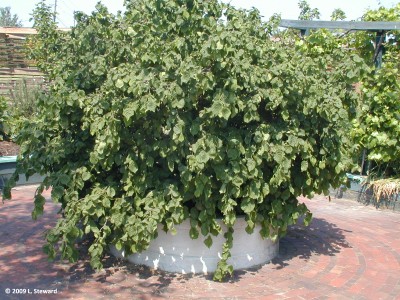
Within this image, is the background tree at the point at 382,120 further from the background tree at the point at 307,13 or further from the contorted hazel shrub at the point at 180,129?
the contorted hazel shrub at the point at 180,129

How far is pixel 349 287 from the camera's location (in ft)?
14.4

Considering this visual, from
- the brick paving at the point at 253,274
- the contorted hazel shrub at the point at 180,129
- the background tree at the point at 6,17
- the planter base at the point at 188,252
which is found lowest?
the brick paving at the point at 253,274

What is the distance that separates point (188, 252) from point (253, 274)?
2.19 feet

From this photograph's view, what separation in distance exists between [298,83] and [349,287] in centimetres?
191

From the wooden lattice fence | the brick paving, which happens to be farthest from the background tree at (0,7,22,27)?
the brick paving

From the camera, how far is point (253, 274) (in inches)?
182

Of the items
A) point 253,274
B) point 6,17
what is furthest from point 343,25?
point 6,17

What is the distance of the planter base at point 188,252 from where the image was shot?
14.9ft

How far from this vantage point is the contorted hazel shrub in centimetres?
385

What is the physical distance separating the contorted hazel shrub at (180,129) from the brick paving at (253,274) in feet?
1.02

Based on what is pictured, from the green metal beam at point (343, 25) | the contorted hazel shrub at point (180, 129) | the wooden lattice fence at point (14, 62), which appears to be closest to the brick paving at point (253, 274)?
the contorted hazel shrub at point (180, 129)

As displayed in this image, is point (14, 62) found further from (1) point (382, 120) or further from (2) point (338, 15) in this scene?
(1) point (382, 120)

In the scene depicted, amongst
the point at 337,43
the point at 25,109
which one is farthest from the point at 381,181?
the point at 25,109

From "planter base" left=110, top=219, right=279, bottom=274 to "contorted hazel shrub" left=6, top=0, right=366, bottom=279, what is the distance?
0.23m
